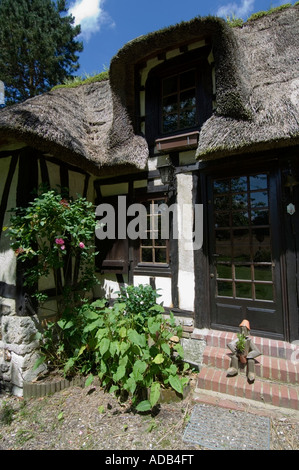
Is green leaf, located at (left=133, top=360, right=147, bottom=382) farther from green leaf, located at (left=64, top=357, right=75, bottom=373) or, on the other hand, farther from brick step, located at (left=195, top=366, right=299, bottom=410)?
green leaf, located at (left=64, top=357, right=75, bottom=373)

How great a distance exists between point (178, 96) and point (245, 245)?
2.69 m

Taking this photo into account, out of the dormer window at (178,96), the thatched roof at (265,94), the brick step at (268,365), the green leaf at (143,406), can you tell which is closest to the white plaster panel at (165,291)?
the brick step at (268,365)

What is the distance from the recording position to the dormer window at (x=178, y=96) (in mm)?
3719

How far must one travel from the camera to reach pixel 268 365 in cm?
279

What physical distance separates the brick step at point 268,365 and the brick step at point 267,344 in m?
0.06

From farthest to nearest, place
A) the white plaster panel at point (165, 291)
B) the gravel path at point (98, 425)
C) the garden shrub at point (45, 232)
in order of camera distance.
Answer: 1. the white plaster panel at point (165, 291)
2. the garden shrub at point (45, 232)
3. the gravel path at point (98, 425)

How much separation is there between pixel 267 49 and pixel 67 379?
5.69 metres

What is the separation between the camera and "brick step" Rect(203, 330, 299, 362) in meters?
2.89

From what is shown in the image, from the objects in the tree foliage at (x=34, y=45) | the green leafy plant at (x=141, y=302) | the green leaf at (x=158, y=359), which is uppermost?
the tree foliage at (x=34, y=45)

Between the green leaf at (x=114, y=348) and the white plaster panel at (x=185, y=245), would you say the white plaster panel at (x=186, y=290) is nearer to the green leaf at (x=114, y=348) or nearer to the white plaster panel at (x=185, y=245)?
the white plaster panel at (x=185, y=245)

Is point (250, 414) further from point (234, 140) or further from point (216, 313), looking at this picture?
point (234, 140)

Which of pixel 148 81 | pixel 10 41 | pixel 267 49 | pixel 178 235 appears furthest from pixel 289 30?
pixel 10 41

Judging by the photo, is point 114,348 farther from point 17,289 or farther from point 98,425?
point 17,289

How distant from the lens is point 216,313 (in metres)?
3.50
